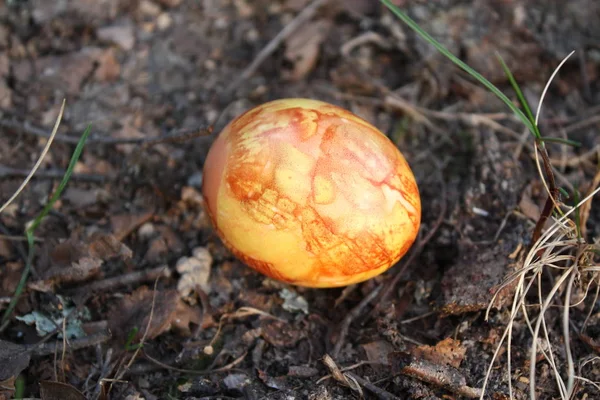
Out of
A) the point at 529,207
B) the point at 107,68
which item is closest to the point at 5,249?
the point at 107,68

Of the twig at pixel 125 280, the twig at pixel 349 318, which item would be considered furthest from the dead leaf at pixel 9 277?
the twig at pixel 349 318

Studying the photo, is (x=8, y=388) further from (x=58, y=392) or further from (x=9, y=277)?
(x=9, y=277)

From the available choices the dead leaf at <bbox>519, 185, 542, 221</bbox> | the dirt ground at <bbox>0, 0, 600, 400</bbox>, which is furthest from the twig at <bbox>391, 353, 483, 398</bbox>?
the dead leaf at <bbox>519, 185, 542, 221</bbox>

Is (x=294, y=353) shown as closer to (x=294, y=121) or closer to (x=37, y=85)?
(x=294, y=121)

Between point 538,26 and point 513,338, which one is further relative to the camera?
point 538,26

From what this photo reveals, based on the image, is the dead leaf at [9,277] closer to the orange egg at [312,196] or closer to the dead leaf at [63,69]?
the orange egg at [312,196]

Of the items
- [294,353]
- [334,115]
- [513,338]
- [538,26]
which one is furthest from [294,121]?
[538,26]

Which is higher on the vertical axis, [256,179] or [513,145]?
[256,179]
